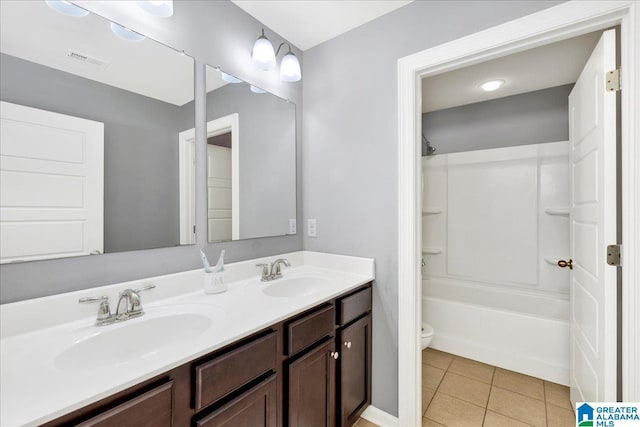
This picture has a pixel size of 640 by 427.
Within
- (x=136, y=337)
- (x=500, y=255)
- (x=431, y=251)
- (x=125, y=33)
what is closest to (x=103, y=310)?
(x=136, y=337)

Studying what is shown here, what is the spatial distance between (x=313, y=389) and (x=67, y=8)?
1.85 meters

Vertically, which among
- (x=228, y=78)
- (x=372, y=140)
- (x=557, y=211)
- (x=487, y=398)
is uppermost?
(x=228, y=78)

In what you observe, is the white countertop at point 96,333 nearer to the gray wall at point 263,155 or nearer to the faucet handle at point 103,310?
the faucet handle at point 103,310

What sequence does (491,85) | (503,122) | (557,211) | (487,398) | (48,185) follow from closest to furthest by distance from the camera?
1. (48,185)
2. (487,398)
3. (557,211)
4. (491,85)
5. (503,122)

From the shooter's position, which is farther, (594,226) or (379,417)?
(379,417)

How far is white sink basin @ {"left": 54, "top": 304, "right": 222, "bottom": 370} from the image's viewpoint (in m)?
0.91

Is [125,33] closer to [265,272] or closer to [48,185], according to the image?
[48,185]

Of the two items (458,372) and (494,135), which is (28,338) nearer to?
(458,372)

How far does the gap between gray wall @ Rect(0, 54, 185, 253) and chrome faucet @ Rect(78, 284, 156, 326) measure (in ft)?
0.66

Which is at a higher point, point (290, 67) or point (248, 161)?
point (290, 67)

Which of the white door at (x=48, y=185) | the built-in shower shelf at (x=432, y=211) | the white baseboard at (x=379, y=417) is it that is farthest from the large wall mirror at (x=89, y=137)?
the built-in shower shelf at (x=432, y=211)

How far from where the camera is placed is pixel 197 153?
1467mm

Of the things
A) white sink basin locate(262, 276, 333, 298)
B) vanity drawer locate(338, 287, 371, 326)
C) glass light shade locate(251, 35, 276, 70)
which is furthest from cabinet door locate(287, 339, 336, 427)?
glass light shade locate(251, 35, 276, 70)

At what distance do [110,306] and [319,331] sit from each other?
87cm
